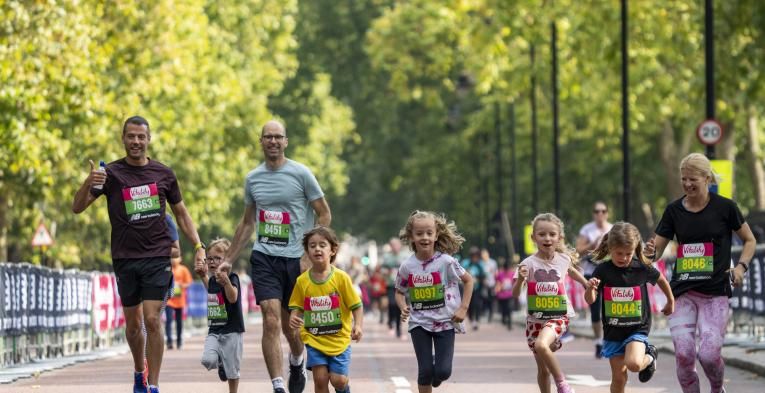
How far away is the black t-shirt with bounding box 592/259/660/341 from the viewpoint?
12.0 m

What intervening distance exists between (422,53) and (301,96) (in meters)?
11.3

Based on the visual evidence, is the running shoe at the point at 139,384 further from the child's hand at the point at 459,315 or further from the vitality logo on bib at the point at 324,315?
the child's hand at the point at 459,315

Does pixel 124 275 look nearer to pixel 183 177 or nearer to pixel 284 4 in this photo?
pixel 183 177

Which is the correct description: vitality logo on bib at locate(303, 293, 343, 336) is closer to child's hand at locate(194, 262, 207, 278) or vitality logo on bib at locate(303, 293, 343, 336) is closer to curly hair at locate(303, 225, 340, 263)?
curly hair at locate(303, 225, 340, 263)

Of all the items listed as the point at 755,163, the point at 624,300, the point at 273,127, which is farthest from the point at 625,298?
the point at 755,163

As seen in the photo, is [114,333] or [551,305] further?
[114,333]

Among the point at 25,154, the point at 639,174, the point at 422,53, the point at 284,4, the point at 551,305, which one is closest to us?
the point at 551,305

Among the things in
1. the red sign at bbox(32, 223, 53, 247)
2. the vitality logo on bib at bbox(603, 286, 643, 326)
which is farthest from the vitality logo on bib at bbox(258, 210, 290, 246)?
the red sign at bbox(32, 223, 53, 247)

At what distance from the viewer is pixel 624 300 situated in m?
12.0

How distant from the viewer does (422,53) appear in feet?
174

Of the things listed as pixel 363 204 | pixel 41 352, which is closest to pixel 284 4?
pixel 363 204

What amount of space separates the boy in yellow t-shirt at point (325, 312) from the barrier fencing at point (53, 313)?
9.28 metres

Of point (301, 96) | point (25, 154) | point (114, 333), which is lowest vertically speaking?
point (114, 333)

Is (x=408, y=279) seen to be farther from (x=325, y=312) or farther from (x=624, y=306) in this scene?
(x=624, y=306)
